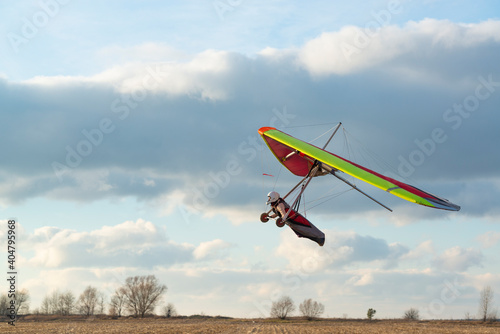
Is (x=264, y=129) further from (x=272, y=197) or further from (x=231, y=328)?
(x=231, y=328)

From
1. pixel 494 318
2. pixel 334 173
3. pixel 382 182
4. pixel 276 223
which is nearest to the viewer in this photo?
pixel 382 182

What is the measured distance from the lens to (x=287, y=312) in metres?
87.4

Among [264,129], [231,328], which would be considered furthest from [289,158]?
[231,328]

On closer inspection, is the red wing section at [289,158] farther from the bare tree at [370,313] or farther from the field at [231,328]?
the bare tree at [370,313]

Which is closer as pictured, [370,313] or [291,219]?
[291,219]

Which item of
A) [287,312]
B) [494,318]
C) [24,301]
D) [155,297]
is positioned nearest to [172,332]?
[287,312]

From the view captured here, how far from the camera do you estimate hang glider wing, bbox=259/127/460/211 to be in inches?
1044

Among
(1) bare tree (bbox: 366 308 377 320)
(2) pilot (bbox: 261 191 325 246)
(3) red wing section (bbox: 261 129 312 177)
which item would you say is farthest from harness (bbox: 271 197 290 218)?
(1) bare tree (bbox: 366 308 377 320)

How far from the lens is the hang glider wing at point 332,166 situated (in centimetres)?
2652

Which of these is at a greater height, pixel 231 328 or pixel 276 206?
pixel 276 206

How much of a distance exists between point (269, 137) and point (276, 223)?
24.5ft

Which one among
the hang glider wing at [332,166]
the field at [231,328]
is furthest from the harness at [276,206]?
the field at [231,328]

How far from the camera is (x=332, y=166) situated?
2906cm

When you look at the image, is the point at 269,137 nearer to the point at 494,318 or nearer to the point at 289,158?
the point at 289,158
